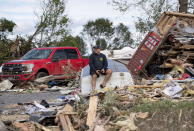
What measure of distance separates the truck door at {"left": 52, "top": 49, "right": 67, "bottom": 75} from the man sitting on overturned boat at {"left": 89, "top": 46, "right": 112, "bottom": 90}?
5.44 m

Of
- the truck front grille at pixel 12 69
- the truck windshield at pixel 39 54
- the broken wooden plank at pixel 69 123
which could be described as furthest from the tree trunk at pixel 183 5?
the broken wooden plank at pixel 69 123

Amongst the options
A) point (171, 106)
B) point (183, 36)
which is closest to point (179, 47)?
point (183, 36)

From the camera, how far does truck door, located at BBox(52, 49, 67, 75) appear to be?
1655 centimetres

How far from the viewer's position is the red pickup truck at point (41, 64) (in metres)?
15.7

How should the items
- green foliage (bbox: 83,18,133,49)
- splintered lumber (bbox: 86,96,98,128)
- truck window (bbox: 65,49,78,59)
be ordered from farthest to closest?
green foliage (bbox: 83,18,133,49), truck window (bbox: 65,49,78,59), splintered lumber (bbox: 86,96,98,128)

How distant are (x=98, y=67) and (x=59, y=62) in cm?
587

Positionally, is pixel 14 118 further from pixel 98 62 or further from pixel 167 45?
pixel 167 45

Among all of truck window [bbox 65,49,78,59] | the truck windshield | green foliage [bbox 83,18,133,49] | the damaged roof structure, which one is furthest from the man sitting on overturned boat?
green foliage [bbox 83,18,133,49]

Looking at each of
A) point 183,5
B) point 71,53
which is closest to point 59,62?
point 71,53

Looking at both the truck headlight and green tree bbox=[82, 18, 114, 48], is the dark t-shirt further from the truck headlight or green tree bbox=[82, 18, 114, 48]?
green tree bbox=[82, 18, 114, 48]

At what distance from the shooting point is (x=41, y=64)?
16016 mm

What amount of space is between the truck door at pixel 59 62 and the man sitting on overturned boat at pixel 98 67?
214 inches

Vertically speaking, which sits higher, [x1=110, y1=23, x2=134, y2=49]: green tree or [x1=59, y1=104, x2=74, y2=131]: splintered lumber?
[x1=110, y1=23, x2=134, y2=49]: green tree

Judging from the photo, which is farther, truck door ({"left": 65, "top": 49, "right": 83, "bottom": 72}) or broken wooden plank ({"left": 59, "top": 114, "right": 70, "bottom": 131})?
truck door ({"left": 65, "top": 49, "right": 83, "bottom": 72})
